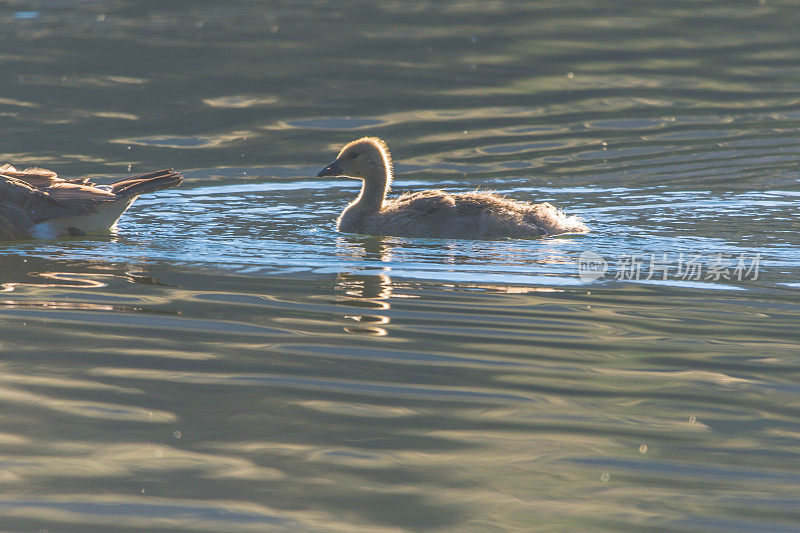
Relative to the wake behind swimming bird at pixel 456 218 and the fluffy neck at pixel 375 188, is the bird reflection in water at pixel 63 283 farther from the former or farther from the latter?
the fluffy neck at pixel 375 188

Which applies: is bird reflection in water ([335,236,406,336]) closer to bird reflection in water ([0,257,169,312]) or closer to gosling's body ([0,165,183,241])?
bird reflection in water ([0,257,169,312])

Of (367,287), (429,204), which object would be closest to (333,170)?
(429,204)

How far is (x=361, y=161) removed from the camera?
11.7m

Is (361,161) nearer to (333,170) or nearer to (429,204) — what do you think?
(333,170)

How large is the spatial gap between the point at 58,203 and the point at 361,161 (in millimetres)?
3059

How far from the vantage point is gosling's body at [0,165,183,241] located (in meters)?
10.4

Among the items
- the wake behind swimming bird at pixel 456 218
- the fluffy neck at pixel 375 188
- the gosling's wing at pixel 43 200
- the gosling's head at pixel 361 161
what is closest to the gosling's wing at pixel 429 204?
the wake behind swimming bird at pixel 456 218

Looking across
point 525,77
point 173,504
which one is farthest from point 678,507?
point 525,77

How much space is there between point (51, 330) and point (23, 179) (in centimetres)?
416

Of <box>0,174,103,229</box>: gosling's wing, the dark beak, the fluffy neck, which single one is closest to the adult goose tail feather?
<box>0,174,103,229</box>: gosling's wing

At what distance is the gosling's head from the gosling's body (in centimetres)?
175

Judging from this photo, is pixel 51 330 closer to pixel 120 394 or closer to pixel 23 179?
pixel 120 394

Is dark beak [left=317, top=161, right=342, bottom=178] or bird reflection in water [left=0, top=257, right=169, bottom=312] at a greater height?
dark beak [left=317, top=161, right=342, bottom=178]

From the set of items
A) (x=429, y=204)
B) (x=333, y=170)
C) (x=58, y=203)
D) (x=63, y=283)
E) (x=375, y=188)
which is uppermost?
(x=333, y=170)
